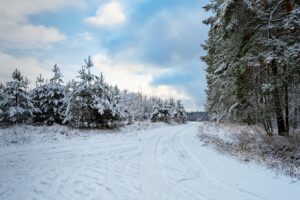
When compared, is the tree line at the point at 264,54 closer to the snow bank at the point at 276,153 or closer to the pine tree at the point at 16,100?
the snow bank at the point at 276,153

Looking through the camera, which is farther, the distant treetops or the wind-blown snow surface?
the distant treetops

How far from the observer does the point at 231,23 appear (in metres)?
11.3

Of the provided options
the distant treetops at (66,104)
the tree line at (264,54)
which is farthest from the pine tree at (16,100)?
the tree line at (264,54)

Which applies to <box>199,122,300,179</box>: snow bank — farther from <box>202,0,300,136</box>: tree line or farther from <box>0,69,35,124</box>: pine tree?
<box>0,69,35,124</box>: pine tree

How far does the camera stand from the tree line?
9555mm

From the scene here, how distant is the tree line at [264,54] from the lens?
31.3ft

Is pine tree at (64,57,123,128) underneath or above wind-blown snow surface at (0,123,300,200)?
above

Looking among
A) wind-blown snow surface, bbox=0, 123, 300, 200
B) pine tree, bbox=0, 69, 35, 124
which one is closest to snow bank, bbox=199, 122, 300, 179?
wind-blown snow surface, bbox=0, 123, 300, 200

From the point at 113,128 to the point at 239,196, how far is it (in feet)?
66.9

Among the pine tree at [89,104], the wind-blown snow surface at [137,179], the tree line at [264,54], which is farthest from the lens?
the pine tree at [89,104]

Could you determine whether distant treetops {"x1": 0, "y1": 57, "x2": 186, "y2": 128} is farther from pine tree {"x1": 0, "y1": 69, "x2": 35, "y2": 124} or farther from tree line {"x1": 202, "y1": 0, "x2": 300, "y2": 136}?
tree line {"x1": 202, "y1": 0, "x2": 300, "y2": 136}

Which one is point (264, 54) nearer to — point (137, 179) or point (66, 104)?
point (137, 179)

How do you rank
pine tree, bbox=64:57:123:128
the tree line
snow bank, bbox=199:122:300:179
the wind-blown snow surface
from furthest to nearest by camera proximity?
pine tree, bbox=64:57:123:128, the tree line, snow bank, bbox=199:122:300:179, the wind-blown snow surface

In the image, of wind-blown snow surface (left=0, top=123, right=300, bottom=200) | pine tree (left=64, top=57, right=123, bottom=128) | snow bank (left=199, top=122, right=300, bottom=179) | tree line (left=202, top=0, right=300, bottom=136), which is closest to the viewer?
wind-blown snow surface (left=0, top=123, right=300, bottom=200)
